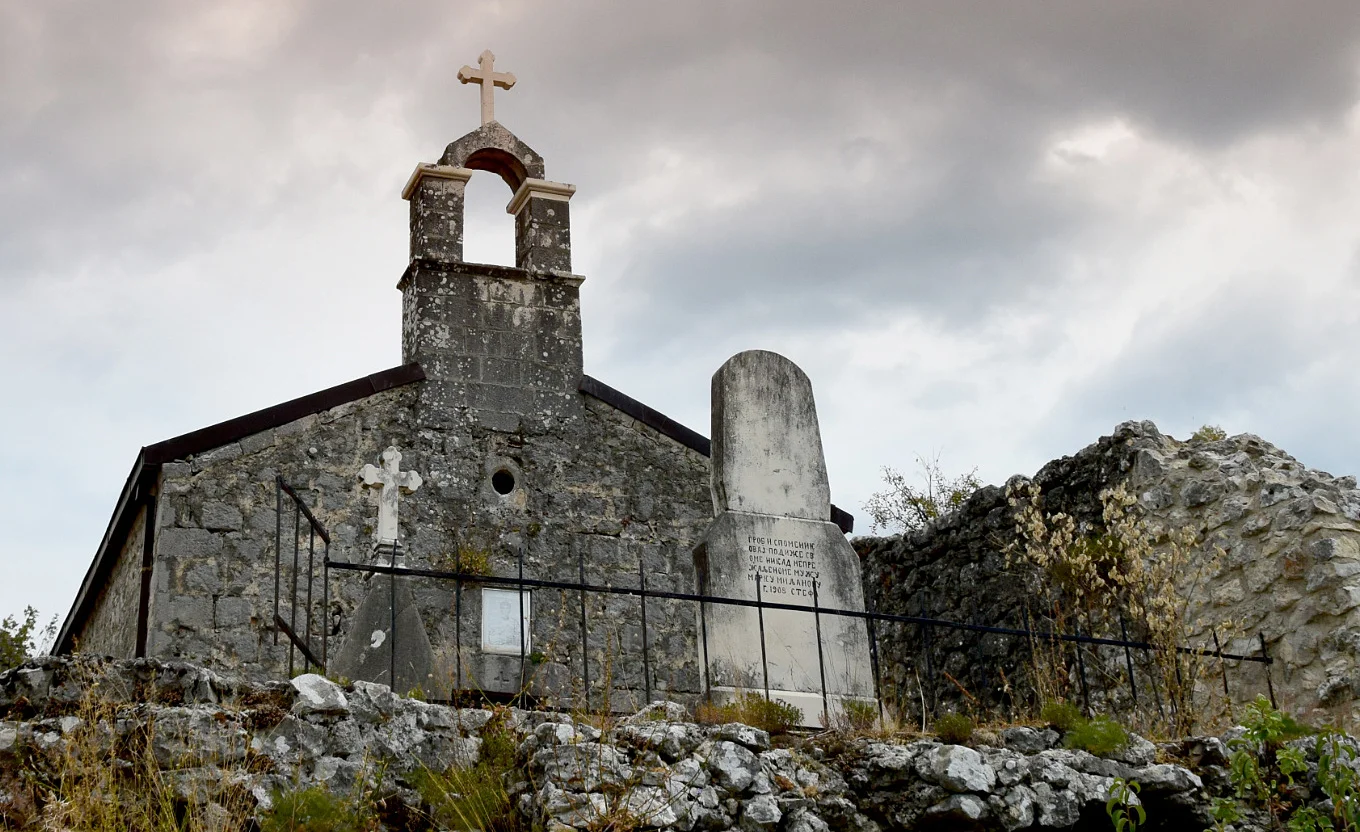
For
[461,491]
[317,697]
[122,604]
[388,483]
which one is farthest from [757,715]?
[122,604]

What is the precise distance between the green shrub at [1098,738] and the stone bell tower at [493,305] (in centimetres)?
640

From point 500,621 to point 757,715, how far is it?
4914 millimetres

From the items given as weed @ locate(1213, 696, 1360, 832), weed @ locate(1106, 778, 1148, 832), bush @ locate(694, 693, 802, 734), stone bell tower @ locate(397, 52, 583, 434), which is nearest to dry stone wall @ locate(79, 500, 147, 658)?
stone bell tower @ locate(397, 52, 583, 434)

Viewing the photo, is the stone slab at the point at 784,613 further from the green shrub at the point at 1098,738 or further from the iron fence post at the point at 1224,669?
the iron fence post at the point at 1224,669

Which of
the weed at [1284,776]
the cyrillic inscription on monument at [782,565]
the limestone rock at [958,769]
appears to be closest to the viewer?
the weed at [1284,776]

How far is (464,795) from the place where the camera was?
615 centimetres

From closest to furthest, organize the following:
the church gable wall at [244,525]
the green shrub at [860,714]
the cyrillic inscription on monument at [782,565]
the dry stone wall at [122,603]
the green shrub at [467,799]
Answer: the green shrub at [467,799] < the green shrub at [860,714] < the cyrillic inscription on monument at [782,565] < the church gable wall at [244,525] < the dry stone wall at [122,603]

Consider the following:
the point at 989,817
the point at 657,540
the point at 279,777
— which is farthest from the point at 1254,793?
the point at 657,540

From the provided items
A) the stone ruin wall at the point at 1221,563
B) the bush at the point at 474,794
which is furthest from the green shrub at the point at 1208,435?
the bush at the point at 474,794

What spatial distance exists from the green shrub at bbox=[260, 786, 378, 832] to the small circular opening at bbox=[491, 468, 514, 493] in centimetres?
607

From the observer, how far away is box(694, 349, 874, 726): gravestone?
8.23m

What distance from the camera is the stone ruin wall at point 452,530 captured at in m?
10.6

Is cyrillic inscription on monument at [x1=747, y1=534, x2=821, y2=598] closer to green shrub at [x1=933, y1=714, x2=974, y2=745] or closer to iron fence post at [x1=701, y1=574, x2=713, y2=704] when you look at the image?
iron fence post at [x1=701, y1=574, x2=713, y2=704]

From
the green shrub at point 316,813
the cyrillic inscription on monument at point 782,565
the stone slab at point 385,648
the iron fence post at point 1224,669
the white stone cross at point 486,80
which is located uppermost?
the white stone cross at point 486,80
